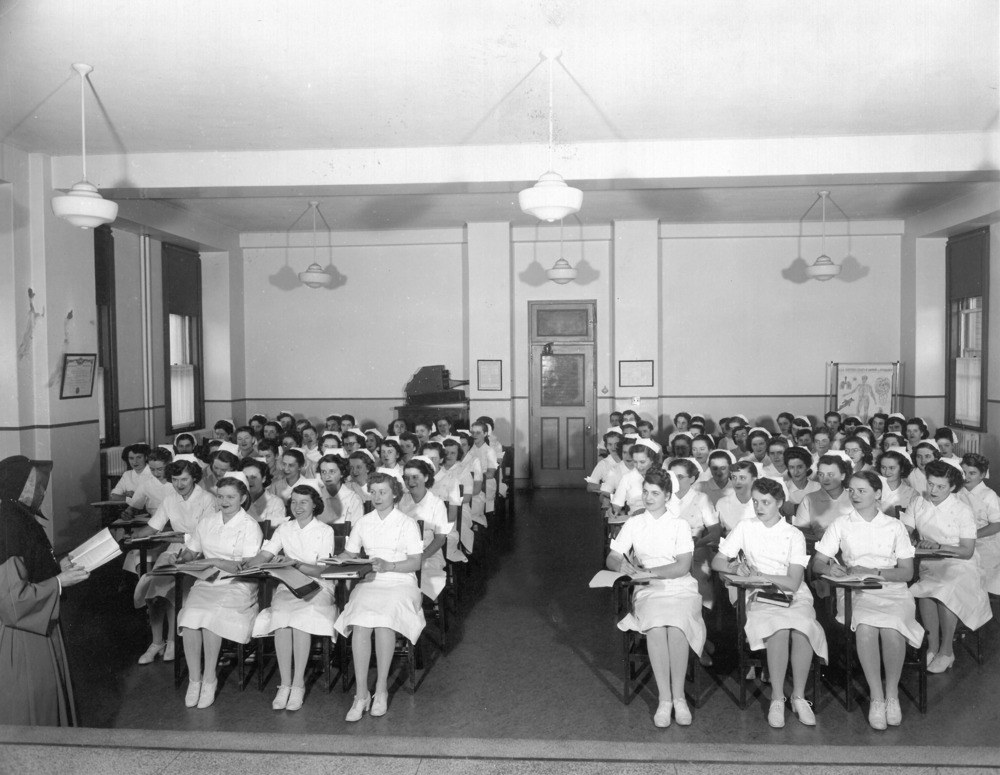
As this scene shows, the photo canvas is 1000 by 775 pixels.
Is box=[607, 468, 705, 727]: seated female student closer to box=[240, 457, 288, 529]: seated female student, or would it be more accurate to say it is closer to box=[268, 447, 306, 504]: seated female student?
box=[240, 457, 288, 529]: seated female student

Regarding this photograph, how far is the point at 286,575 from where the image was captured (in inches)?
155

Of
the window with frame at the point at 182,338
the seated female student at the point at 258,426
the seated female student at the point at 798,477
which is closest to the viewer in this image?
the seated female student at the point at 798,477

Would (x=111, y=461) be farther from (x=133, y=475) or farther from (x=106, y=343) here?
(x=133, y=475)

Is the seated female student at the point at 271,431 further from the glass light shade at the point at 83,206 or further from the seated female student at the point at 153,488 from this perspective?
the glass light shade at the point at 83,206

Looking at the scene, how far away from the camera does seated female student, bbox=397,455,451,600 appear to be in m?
4.61

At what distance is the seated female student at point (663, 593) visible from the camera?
377cm

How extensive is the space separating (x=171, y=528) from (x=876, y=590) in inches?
166

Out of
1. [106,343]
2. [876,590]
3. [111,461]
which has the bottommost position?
[876,590]

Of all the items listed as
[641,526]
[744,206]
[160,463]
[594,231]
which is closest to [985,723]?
[641,526]

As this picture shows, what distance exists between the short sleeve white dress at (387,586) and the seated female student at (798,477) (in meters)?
2.61

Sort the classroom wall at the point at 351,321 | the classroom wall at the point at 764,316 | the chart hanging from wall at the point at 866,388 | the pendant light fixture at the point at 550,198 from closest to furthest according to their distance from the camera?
the pendant light fixture at the point at 550,198 < the chart hanging from wall at the point at 866,388 < the classroom wall at the point at 764,316 < the classroom wall at the point at 351,321

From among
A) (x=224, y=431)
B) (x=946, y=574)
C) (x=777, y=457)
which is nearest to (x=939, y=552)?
(x=946, y=574)

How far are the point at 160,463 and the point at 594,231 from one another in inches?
274

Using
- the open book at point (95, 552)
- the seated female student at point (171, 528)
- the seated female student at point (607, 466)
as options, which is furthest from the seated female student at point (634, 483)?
the open book at point (95, 552)
